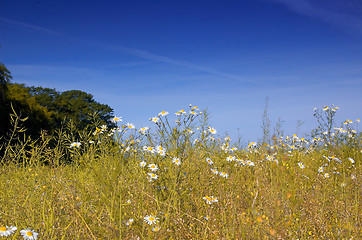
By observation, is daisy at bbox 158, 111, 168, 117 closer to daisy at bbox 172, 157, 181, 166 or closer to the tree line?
daisy at bbox 172, 157, 181, 166

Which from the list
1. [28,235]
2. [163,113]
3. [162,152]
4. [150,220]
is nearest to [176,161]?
[162,152]

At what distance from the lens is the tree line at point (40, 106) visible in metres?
13.7

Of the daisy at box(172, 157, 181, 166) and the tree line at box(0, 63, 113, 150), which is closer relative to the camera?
the daisy at box(172, 157, 181, 166)

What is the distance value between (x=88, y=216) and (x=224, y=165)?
2.10m

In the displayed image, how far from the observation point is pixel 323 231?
2.78 meters

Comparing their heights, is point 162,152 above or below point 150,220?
above

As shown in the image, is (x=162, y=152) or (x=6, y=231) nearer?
(x=6, y=231)

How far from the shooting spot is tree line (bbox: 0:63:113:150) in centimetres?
1373

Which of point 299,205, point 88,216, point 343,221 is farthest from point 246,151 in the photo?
point 88,216

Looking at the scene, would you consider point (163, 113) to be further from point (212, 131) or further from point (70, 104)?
point (70, 104)

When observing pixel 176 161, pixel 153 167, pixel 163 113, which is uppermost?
pixel 163 113

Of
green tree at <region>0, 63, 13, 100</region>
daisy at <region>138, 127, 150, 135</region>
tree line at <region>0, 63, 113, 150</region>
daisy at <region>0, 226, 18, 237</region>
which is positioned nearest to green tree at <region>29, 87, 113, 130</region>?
tree line at <region>0, 63, 113, 150</region>

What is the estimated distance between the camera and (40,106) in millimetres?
16281

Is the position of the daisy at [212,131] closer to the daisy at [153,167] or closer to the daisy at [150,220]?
the daisy at [153,167]
